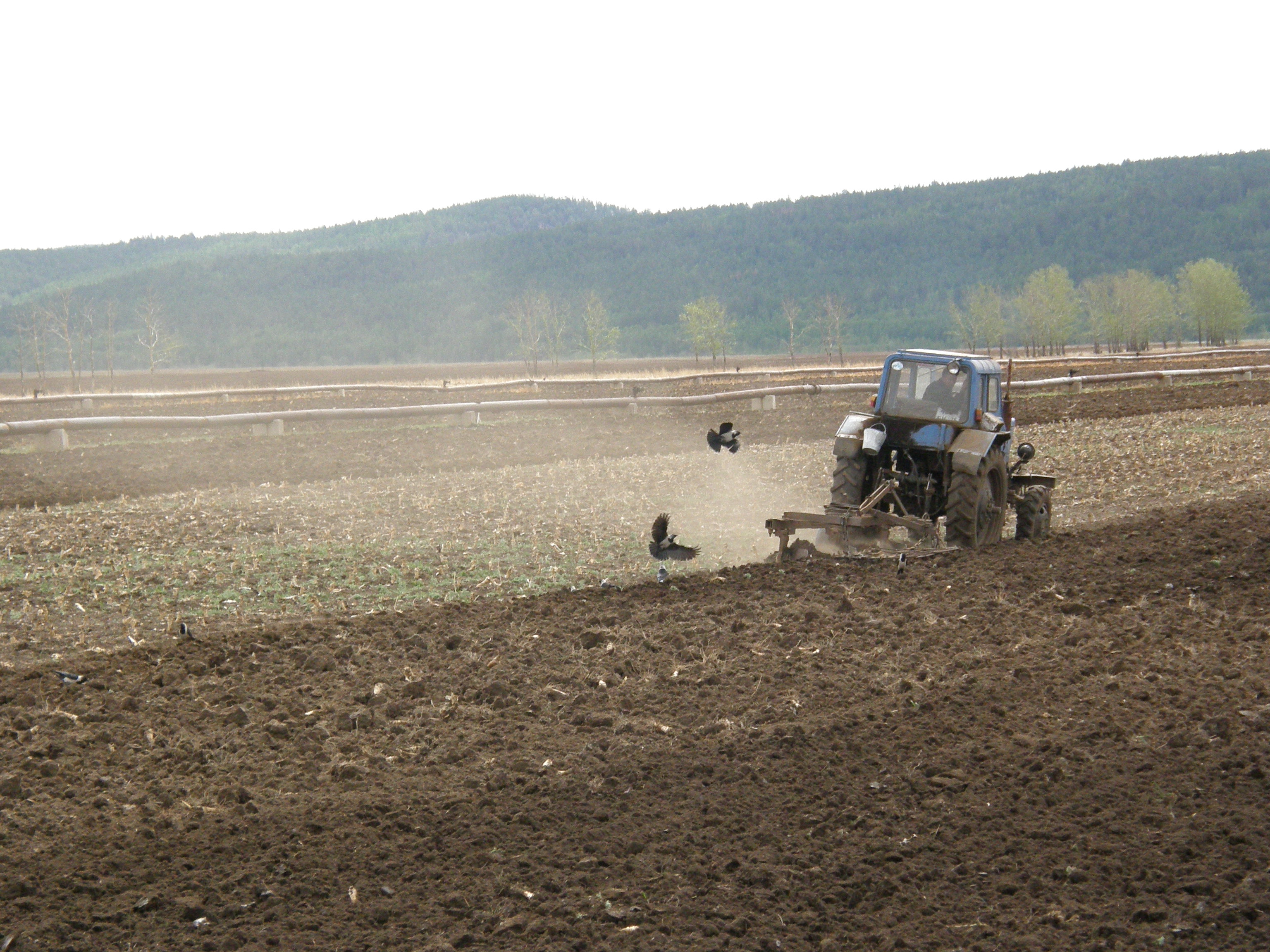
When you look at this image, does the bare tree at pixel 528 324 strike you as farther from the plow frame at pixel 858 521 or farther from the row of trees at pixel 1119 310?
the plow frame at pixel 858 521

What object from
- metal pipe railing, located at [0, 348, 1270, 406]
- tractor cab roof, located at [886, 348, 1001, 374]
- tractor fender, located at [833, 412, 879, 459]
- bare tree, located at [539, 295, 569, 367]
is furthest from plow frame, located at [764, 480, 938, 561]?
bare tree, located at [539, 295, 569, 367]

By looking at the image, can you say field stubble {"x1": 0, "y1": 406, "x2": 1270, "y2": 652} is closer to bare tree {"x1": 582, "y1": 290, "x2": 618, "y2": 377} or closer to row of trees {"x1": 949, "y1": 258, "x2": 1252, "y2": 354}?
bare tree {"x1": 582, "y1": 290, "x2": 618, "y2": 377}

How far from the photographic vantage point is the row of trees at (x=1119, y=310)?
4033 inches

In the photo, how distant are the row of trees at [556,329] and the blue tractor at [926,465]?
69015mm

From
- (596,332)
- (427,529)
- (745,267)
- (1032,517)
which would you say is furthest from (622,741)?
(745,267)

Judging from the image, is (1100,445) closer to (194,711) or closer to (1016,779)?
(1016,779)

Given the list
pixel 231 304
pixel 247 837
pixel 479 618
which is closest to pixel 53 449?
pixel 479 618

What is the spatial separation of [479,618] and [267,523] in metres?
5.30

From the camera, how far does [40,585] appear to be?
9938 millimetres

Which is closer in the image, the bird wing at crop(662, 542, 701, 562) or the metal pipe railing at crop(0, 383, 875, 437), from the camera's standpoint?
the bird wing at crop(662, 542, 701, 562)

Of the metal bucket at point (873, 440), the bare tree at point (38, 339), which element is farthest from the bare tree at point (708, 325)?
the metal bucket at point (873, 440)

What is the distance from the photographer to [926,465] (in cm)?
1173

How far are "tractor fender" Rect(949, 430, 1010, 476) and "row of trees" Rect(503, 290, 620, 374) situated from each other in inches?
2745

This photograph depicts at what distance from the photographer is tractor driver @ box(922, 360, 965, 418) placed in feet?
36.9
